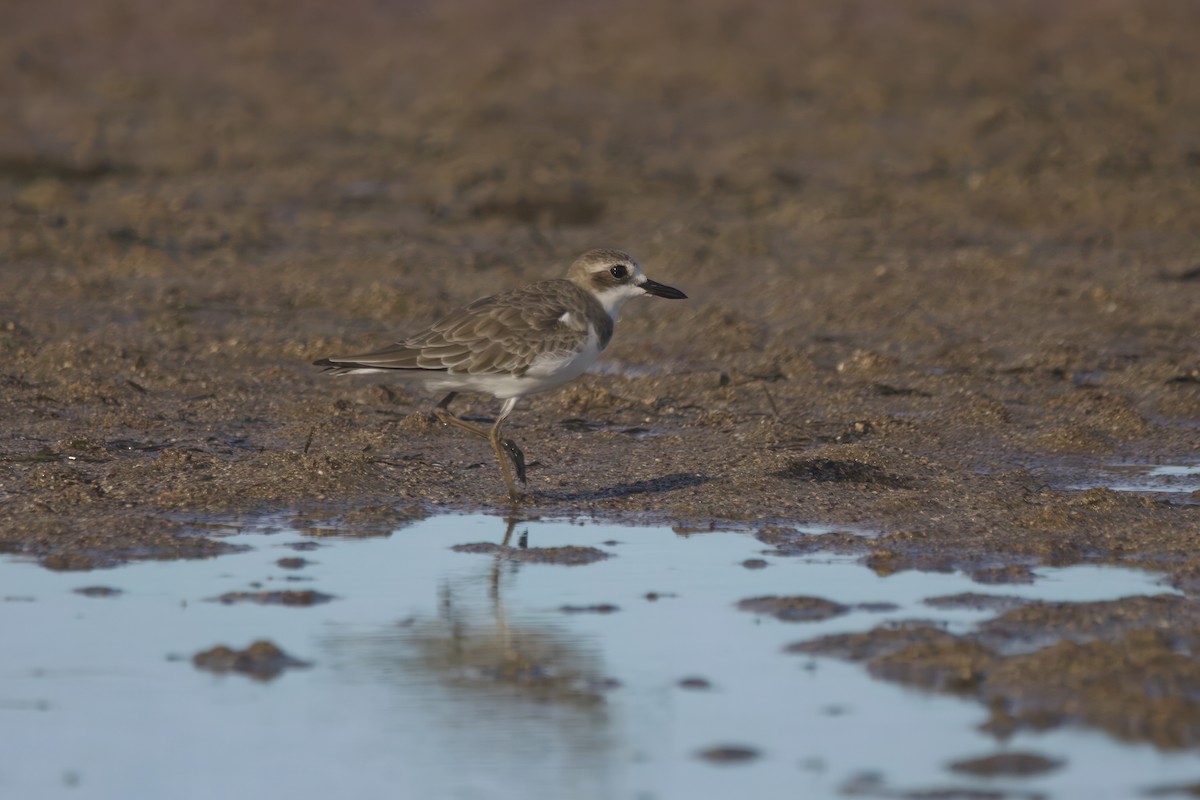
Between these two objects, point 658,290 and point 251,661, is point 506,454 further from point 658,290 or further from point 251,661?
point 251,661

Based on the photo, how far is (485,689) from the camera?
574 cm

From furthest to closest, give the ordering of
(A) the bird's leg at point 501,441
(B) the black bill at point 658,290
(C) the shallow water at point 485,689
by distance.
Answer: (B) the black bill at point 658,290 < (A) the bird's leg at point 501,441 < (C) the shallow water at point 485,689

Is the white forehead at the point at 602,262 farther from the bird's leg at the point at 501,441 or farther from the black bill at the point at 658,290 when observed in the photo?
the bird's leg at the point at 501,441

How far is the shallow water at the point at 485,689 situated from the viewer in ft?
16.3

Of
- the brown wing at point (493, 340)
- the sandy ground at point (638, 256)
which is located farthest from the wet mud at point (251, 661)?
the brown wing at point (493, 340)

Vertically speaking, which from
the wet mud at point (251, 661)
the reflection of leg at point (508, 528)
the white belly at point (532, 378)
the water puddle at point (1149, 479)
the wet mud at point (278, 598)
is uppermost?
the white belly at point (532, 378)

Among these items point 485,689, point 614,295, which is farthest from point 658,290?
point 485,689

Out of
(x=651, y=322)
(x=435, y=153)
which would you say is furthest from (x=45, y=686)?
(x=435, y=153)

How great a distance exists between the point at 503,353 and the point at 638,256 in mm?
5848

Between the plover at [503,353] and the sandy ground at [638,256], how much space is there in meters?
0.45

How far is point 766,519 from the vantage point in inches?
316

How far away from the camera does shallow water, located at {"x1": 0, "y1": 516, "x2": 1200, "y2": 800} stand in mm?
4977

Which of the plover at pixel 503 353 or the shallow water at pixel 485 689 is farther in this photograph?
the plover at pixel 503 353

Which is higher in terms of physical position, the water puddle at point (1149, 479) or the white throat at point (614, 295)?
the white throat at point (614, 295)
